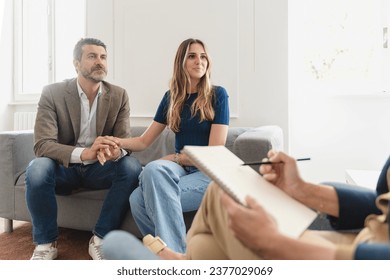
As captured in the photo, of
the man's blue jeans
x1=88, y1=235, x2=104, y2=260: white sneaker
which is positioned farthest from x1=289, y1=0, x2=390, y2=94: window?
x1=88, y1=235, x2=104, y2=260: white sneaker

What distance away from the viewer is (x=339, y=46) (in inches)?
91.4

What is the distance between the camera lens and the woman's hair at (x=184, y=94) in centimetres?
169

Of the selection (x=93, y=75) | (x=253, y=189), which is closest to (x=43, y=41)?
(x=93, y=75)

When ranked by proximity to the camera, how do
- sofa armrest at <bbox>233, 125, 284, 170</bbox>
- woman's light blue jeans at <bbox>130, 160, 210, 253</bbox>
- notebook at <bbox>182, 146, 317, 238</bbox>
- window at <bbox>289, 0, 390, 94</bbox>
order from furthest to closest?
window at <bbox>289, 0, 390, 94</bbox> → sofa armrest at <bbox>233, 125, 284, 170</bbox> → woman's light blue jeans at <bbox>130, 160, 210, 253</bbox> → notebook at <bbox>182, 146, 317, 238</bbox>

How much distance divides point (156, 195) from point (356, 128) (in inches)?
58.0

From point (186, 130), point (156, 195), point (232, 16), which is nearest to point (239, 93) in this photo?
point (232, 16)

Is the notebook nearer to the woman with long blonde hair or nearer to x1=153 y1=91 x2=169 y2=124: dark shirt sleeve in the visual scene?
the woman with long blonde hair

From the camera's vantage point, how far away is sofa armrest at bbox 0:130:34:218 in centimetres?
194

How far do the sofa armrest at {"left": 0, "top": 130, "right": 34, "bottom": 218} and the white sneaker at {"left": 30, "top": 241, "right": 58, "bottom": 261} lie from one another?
1.66 ft

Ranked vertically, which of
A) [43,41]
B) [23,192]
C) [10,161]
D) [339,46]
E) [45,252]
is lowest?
[45,252]

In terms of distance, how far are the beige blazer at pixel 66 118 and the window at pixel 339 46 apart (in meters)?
1.15

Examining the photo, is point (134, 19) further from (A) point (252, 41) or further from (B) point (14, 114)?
(B) point (14, 114)

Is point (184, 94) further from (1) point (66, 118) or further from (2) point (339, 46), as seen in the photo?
(2) point (339, 46)

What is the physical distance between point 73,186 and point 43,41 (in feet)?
7.56
